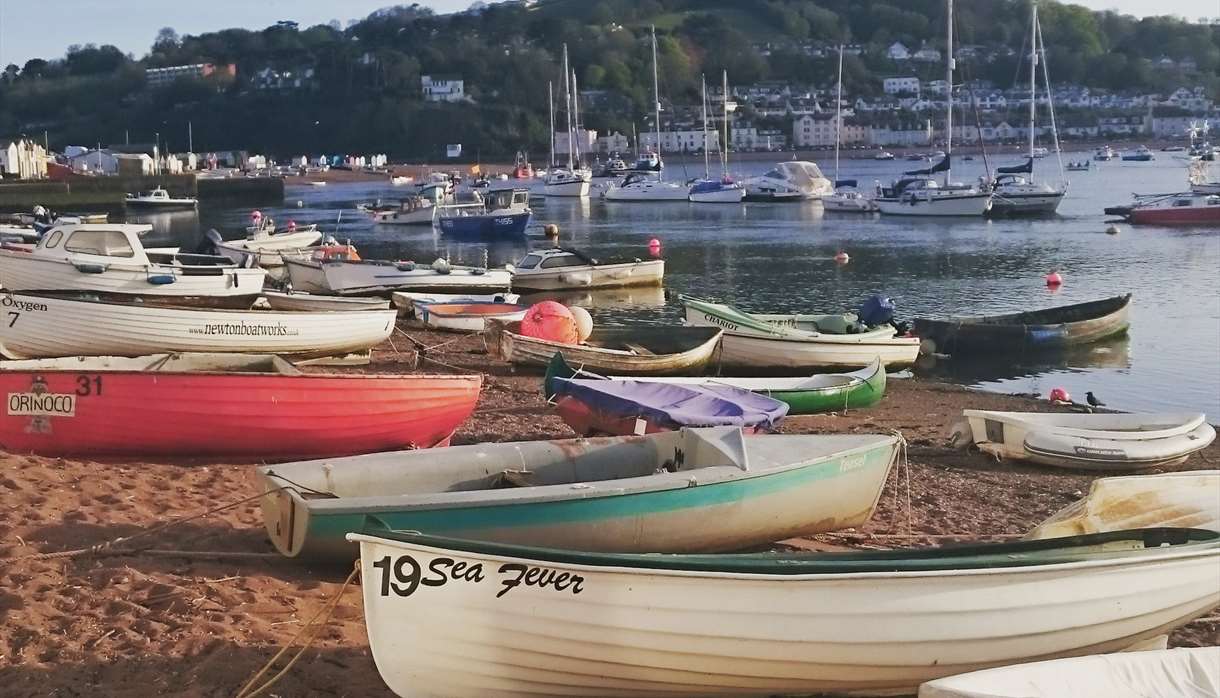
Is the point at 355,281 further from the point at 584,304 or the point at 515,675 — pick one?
the point at 515,675

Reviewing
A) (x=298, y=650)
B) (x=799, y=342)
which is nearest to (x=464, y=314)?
(x=799, y=342)

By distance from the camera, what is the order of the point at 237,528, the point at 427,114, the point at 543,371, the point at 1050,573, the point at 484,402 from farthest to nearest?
the point at 427,114 → the point at 543,371 → the point at 484,402 → the point at 237,528 → the point at 1050,573

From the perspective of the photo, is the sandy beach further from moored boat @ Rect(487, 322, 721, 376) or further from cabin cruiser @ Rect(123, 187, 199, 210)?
cabin cruiser @ Rect(123, 187, 199, 210)

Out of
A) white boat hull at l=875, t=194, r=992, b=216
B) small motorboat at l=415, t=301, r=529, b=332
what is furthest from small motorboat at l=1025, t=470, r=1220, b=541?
white boat hull at l=875, t=194, r=992, b=216

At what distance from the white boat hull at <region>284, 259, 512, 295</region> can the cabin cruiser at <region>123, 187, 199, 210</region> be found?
52.3 m

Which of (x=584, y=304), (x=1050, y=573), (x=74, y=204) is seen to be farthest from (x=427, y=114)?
(x=1050, y=573)

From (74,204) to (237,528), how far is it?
76.0 m

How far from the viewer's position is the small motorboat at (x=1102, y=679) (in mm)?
6008

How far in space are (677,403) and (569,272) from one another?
2187 cm

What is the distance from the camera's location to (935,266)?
4281 centimetres

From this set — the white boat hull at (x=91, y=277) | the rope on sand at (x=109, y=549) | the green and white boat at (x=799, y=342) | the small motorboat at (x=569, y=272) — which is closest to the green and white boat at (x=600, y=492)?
the rope on sand at (x=109, y=549)

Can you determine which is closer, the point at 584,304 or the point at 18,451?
the point at 18,451

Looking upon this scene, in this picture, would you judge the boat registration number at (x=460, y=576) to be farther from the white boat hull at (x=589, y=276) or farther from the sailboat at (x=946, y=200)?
the sailboat at (x=946, y=200)

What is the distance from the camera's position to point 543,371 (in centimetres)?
1858
